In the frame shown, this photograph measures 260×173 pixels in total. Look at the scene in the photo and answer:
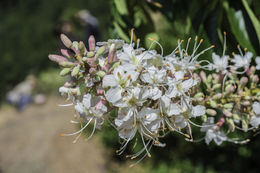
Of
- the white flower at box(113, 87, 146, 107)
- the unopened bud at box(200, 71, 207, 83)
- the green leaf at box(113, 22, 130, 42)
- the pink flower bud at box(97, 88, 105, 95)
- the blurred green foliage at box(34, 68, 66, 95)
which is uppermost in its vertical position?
the green leaf at box(113, 22, 130, 42)

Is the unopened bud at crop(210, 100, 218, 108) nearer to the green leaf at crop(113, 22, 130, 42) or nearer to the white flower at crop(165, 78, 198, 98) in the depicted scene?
the white flower at crop(165, 78, 198, 98)

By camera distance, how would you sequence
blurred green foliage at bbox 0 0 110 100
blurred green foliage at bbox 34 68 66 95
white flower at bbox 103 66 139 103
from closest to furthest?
white flower at bbox 103 66 139 103
blurred green foliage at bbox 34 68 66 95
blurred green foliage at bbox 0 0 110 100

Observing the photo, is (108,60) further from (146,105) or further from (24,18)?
(24,18)

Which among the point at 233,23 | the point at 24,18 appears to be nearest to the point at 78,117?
the point at 233,23

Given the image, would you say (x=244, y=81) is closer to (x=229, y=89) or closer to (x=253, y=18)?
(x=229, y=89)

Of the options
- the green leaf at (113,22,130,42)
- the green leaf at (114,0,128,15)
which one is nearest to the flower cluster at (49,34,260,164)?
the green leaf at (113,22,130,42)

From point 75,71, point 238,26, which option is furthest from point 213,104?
point 75,71
